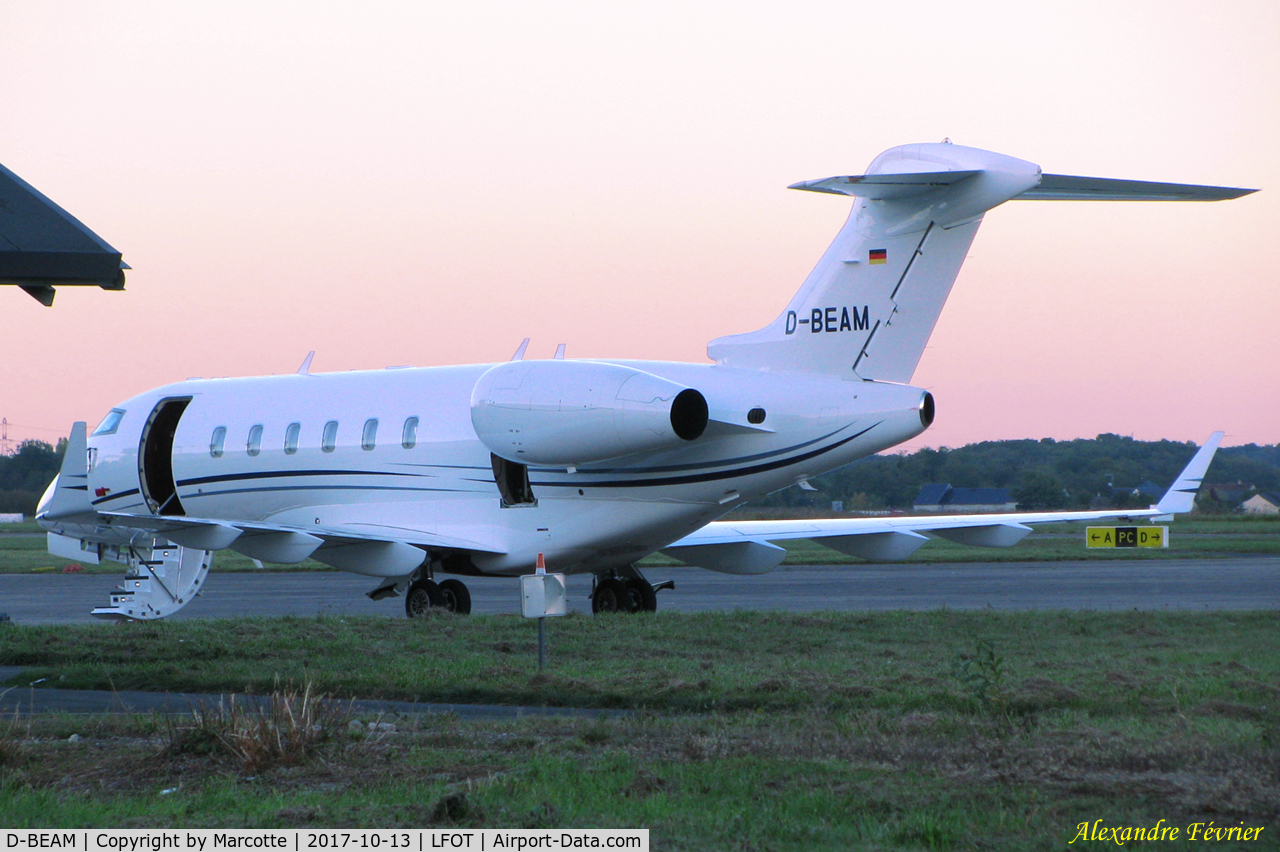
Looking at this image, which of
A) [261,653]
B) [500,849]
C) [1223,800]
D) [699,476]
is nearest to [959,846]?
[1223,800]

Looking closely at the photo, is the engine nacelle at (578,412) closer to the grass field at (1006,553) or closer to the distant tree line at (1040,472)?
the grass field at (1006,553)

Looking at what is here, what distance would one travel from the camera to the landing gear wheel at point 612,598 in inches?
753

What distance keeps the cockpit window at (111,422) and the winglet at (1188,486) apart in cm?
1768

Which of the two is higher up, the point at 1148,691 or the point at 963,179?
the point at 963,179

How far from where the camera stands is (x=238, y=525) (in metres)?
15.7

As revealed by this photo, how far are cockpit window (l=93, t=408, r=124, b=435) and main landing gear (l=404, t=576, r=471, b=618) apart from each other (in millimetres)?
7235

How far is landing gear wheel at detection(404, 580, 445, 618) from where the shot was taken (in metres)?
18.4

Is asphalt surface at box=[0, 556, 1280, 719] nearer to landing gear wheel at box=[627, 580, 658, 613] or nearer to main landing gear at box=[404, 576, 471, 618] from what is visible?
landing gear wheel at box=[627, 580, 658, 613]

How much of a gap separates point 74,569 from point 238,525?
2231cm

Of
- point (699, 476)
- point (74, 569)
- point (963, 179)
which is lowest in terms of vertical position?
point (74, 569)

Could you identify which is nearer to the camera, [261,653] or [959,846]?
[959,846]

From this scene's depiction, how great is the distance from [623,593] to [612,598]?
0.18 meters

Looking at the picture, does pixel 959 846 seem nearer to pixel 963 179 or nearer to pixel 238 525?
pixel 963 179

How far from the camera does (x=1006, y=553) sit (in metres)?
36.5
